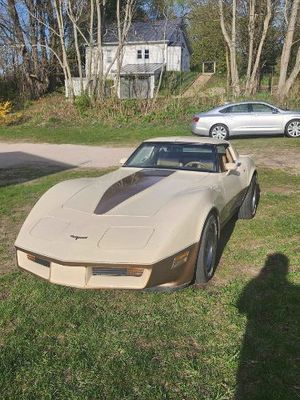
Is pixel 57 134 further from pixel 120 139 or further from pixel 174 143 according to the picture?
pixel 174 143

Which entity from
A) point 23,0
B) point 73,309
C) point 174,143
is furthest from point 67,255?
point 23,0

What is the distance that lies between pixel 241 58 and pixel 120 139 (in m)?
27.1

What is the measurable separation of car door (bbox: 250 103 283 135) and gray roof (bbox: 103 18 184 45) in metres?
34.4

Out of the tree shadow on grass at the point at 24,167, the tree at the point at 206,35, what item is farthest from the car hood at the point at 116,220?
the tree at the point at 206,35

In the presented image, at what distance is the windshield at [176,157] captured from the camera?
17.7 feet

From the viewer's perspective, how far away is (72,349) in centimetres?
322

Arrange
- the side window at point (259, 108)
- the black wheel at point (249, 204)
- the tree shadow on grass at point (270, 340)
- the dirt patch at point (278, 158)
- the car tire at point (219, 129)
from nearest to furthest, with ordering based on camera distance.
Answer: the tree shadow on grass at point (270, 340)
the black wheel at point (249, 204)
the dirt patch at point (278, 158)
the side window at point (259, 108)
the car tire at point (219, 129)

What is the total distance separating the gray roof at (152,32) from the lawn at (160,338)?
47.7 m

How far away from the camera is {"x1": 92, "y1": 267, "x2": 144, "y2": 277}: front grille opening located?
11.7 feet

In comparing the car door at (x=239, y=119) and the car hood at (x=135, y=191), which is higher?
the car hood at (x=135, y=191)

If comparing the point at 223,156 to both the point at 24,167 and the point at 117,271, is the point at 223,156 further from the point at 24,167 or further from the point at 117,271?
the point at 24,167

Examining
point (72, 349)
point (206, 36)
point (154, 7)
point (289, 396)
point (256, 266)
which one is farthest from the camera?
point (154, 7)

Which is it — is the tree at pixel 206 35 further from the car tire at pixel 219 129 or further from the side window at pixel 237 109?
the car tire at pixel 219 129

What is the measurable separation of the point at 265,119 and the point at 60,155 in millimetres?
7849
